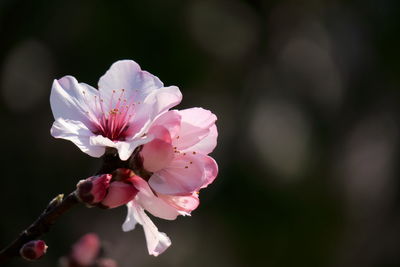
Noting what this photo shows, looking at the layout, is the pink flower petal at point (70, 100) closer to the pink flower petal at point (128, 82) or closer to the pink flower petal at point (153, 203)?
the pink flower petal at point (128, 82)

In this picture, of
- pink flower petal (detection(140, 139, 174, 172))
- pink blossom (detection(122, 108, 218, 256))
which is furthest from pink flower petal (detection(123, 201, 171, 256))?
pink flower petal (detection(140, 139, 174, 172))

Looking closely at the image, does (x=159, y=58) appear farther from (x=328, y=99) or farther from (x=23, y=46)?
(x=328, y=99)

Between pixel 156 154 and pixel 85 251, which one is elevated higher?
pixel 156 154

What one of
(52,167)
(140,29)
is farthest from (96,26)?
(52,167)

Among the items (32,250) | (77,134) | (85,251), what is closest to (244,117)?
(85,251)

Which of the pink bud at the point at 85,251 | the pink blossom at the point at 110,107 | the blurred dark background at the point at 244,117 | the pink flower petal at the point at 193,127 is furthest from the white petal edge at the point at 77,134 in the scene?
the blurred dark background at the point at 244,117

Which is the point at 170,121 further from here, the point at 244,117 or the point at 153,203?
the point at 244,117
